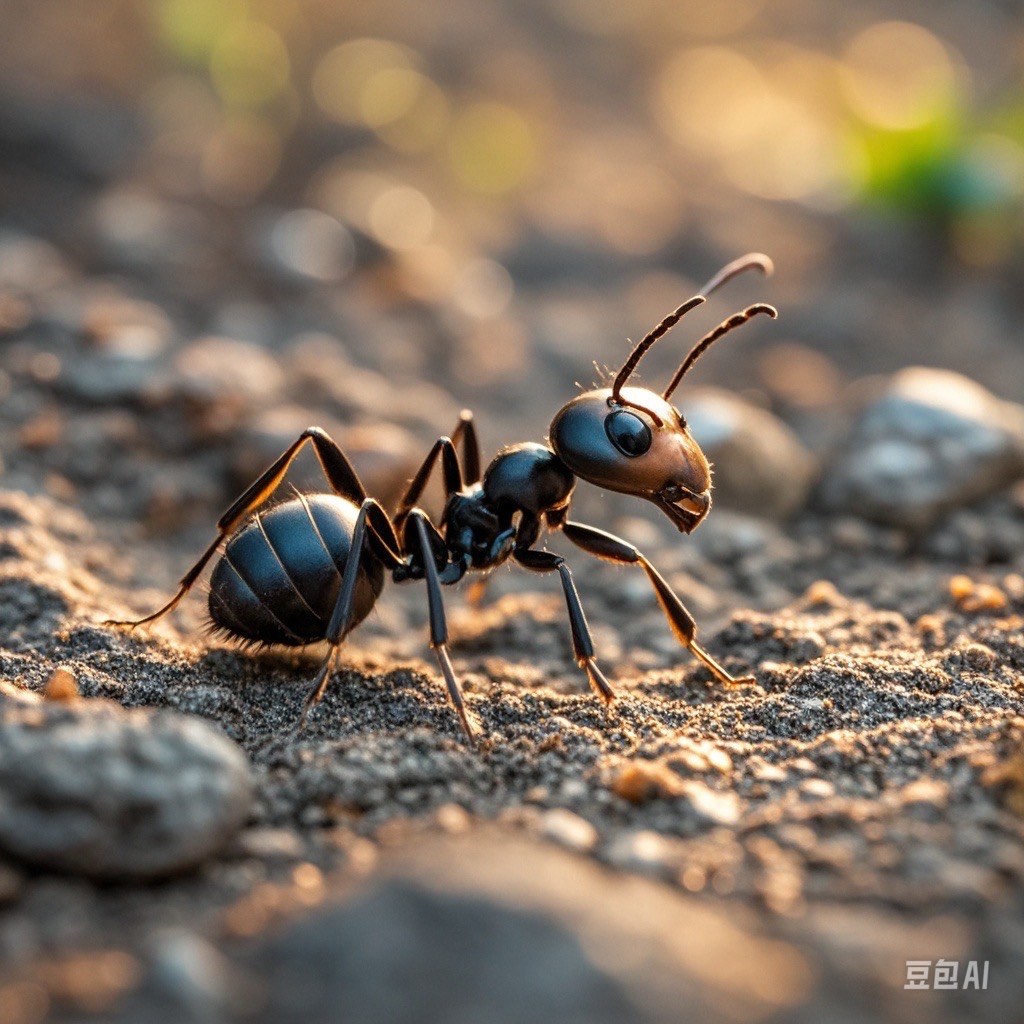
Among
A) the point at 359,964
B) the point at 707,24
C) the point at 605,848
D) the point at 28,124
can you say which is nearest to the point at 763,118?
the point at 707,24

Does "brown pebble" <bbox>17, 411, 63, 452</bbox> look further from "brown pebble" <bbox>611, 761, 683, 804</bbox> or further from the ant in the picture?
"brown pebble" <bbox>611, 761, 683, 804</bbox>

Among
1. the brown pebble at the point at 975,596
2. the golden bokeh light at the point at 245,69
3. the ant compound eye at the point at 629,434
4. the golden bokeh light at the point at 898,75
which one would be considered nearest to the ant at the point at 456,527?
the ant compound eye at the point at 629,434

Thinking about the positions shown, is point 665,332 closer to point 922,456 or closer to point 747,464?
point 747,464

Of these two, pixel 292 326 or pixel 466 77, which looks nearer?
pixel 292 326

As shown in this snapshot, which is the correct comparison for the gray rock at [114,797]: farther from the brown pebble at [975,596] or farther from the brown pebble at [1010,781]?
the brown pebble at [975,596]

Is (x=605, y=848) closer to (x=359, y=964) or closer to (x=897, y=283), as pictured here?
(x=359, y=964)

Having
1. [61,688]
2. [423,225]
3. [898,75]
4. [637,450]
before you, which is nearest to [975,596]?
[637,450]
